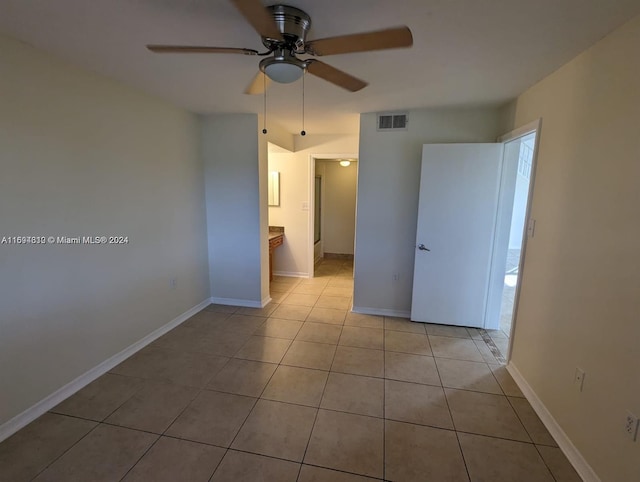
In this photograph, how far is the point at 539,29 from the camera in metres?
1.56

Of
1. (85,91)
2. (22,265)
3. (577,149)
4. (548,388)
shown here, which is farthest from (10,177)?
(548,388)

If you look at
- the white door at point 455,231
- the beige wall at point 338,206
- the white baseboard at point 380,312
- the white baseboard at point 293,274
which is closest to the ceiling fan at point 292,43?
the white door at point 455,231

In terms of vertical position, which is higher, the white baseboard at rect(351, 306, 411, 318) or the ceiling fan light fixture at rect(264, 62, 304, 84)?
the ceiling fan light fixture at rect(264, 62, 304, 84)

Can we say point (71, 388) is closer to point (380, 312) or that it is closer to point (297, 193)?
point (380, 312)

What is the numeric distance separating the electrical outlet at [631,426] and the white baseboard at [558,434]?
0.36 m

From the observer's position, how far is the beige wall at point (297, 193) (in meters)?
4.63

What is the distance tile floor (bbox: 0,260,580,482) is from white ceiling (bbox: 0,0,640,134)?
2.32 metres

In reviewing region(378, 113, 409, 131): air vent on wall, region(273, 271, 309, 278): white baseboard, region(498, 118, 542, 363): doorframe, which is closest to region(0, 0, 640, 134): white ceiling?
region(498, 118, 542, 363): doorframe

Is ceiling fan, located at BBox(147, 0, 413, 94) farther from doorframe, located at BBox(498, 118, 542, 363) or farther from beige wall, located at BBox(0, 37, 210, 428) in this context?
doorframe, located at BBox(498, 118, 542, 363)

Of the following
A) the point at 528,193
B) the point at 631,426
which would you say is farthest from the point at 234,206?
the point at 631,426

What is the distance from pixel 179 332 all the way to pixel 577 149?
3629 millimetres

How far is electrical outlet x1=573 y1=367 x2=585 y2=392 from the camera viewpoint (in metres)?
1.67

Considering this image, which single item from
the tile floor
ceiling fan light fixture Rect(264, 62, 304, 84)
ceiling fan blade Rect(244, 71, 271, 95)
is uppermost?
ceiling fan blade Rect(244, 71, 271, 95)

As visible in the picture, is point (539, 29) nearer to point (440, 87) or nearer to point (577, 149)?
point (577, 149)
